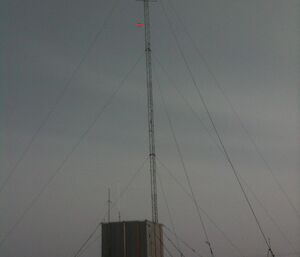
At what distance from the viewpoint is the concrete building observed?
3144 cm

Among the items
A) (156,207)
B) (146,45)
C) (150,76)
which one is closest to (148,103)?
(150,76)

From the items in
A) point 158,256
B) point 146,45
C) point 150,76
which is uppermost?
point 146,45

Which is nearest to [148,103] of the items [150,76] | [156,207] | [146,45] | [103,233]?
[150,76]

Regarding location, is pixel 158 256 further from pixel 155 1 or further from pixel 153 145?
pixel 155 1

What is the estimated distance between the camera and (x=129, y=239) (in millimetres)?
31797

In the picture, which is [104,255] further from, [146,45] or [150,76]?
[146,45]

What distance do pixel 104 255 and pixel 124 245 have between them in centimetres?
220

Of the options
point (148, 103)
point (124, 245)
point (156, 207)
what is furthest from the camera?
point (148, 103)

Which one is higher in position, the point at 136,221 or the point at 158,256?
the point at 136,221

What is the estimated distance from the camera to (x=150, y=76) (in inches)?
1463

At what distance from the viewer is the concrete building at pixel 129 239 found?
31.4 meters

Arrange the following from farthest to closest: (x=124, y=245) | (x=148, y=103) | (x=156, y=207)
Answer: (x=148, y=103), (x=156, y=207), (x=124, y=245)

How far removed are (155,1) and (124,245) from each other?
24.0 meters

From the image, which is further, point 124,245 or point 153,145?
point 153,145
